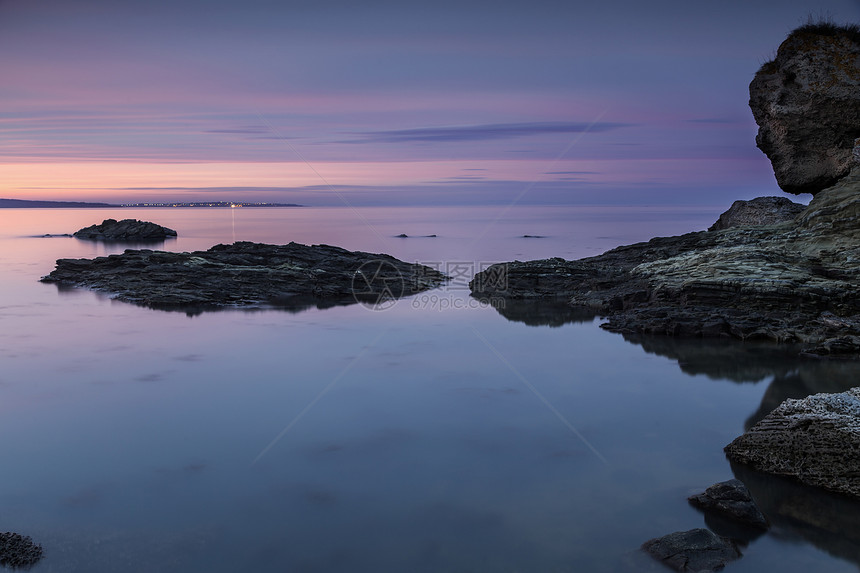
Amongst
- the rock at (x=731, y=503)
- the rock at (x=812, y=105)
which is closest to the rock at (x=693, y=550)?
the rock at (x=731, y=503)

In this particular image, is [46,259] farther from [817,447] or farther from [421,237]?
[817,447]

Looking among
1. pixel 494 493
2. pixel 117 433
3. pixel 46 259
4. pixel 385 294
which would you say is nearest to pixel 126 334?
pixel 117 433

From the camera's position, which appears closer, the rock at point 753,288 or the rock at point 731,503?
the rock at point 731,503

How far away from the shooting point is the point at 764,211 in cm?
2392

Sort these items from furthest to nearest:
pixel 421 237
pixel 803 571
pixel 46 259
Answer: pixel 421 237 < pixel 46 259 < pixel 803 571

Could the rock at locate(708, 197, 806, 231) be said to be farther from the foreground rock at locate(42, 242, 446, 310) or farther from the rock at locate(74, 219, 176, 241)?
the rock at locate(74, 219, 176, 241)

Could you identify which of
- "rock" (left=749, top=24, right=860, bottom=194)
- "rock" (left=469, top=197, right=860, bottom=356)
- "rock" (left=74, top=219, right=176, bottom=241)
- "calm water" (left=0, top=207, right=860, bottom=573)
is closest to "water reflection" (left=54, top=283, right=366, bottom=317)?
"calm water" (left=0, top=207, right=860, bottom=573)

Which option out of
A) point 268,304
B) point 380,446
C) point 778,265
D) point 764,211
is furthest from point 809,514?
point 764,211

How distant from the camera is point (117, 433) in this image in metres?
10.2

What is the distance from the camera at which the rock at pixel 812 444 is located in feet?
25.5

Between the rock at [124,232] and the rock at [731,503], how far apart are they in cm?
5278

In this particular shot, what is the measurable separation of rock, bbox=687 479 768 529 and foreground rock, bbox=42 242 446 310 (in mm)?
15607

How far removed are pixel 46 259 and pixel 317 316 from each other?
2446cm

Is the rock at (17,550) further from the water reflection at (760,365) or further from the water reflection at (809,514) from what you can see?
the water reflection at (760,365)
